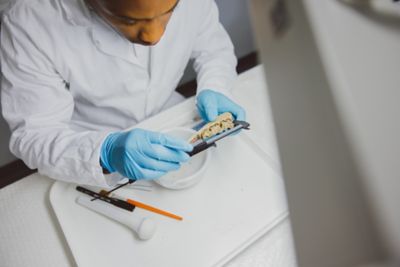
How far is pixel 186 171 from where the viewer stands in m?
0.74

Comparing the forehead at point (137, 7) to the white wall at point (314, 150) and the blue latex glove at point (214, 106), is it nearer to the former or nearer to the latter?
the blue latex glove at point (214, 106)

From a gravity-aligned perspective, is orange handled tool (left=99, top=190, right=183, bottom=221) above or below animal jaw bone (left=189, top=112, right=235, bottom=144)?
below

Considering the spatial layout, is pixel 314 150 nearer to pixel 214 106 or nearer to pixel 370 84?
pixel 370 84

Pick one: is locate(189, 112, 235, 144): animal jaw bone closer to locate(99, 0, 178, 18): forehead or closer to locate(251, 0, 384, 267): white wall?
locate(99, 0, 178, 18): forehead

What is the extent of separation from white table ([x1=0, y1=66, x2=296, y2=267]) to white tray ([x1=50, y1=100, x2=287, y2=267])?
23 mm

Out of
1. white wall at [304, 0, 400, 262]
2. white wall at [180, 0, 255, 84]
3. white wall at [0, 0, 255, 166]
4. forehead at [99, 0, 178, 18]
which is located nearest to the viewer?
white wall at [304, 0, 400, 262]

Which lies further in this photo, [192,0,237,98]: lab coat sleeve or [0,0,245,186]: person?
[192,0,237,98]: lab coat sleeve

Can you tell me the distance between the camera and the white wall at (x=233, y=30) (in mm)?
1338

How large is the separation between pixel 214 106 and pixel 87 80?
33 centimetres

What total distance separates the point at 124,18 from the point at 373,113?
1.79 feet

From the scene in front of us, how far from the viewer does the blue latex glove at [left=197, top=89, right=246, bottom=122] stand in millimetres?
779

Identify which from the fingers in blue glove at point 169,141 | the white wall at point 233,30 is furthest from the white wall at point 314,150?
the white wall at point 233,30

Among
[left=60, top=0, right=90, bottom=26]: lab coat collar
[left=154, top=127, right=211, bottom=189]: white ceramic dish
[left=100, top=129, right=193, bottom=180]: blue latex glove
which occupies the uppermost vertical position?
[left=60, top=0, right=90, bottom=26]: lab coat collar

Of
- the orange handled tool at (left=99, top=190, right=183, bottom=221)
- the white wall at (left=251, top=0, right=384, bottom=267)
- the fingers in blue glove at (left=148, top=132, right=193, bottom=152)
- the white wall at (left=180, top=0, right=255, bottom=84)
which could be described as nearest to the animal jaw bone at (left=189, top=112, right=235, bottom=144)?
the fingers in blue glove at (left=148, top=132, right=193, bottom=152)
